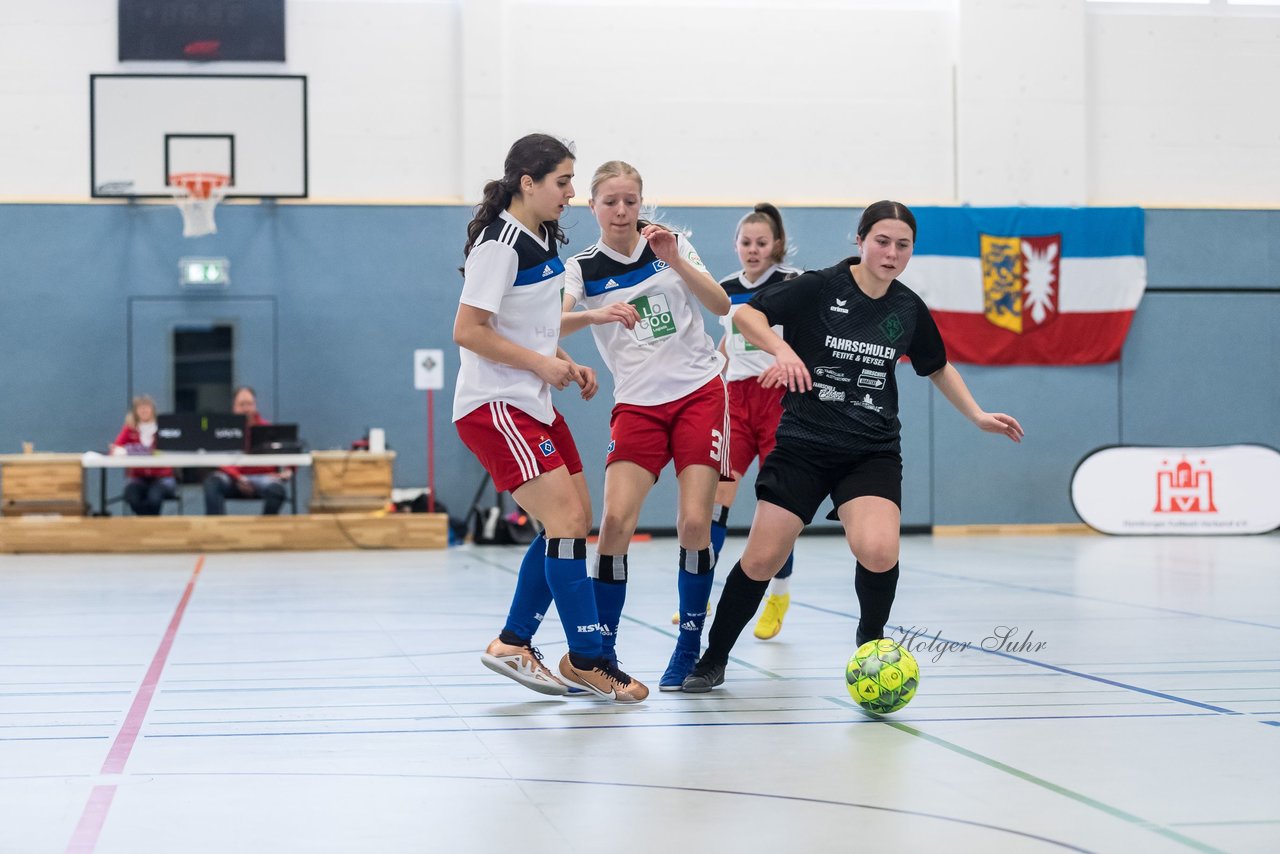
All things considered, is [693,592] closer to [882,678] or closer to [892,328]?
[882,678]

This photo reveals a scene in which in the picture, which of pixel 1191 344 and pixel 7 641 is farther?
pixel 1191 344

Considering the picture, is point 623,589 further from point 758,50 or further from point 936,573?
point 758,50

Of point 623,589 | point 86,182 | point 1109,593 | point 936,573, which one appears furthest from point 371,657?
point 86,182

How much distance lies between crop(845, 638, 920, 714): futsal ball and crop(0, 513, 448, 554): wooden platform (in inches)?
347

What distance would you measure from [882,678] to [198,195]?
11.0 m

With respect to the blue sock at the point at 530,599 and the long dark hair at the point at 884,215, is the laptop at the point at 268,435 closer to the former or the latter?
the blue sock at the point at 530,599

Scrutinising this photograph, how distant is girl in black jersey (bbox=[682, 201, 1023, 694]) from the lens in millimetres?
4309

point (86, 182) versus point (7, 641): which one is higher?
point (86, 182)

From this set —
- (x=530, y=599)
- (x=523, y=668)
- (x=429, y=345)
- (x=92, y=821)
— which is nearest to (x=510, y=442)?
(x=530, y=599)

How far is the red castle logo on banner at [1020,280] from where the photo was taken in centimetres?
1430

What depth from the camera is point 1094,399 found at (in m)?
14.7

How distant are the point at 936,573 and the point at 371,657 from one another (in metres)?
5.04

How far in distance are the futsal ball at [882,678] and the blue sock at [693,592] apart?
2.45 feet

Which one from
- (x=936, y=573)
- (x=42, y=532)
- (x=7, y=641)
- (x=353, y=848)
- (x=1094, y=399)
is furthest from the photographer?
(x=1094, y=399)
